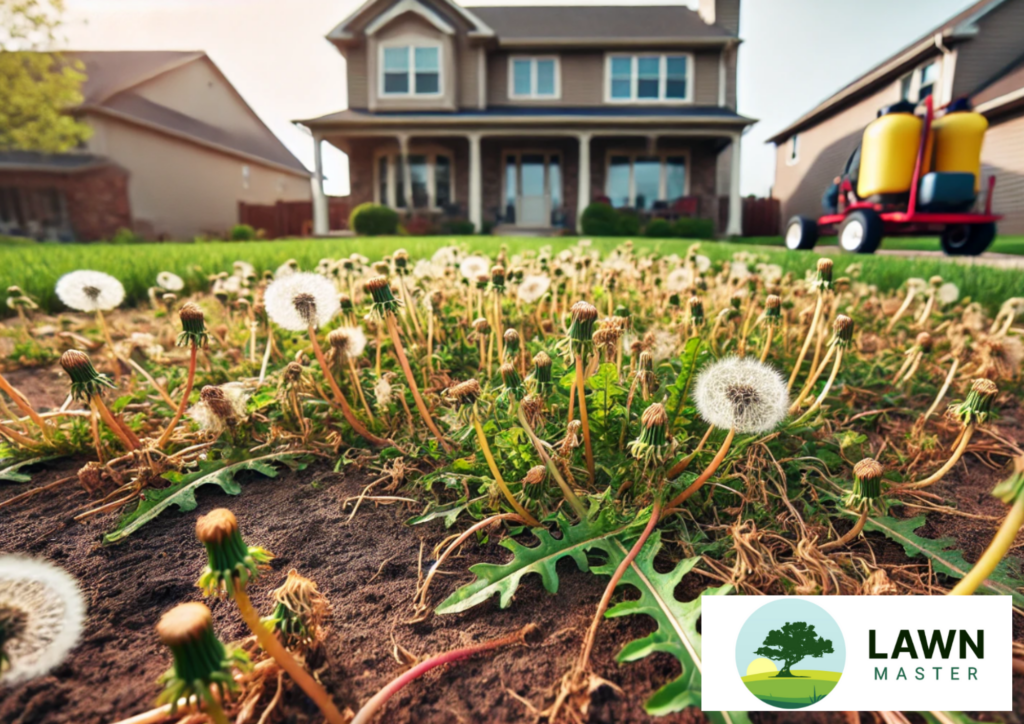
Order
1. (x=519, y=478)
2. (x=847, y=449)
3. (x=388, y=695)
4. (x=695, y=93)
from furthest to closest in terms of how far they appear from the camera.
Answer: (x=695, y=93) < (x=847, y=449) < (x=519, y=478) < (x=388, y=695)

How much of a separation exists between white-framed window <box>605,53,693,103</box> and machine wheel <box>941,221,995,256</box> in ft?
39.7

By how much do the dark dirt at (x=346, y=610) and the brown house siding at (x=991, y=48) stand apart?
20.2m

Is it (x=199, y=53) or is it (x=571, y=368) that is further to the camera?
(x=199, y=53)

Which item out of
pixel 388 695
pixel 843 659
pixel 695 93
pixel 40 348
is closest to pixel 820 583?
pixel 843 659

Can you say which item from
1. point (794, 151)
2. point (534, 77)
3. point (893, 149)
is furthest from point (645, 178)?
point (893, 149)

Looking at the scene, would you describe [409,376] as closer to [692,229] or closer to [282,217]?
[692,229]

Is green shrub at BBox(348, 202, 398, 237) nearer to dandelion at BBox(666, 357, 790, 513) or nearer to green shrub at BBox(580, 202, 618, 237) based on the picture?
green shrub at BBox(580, 202, 618, 237)

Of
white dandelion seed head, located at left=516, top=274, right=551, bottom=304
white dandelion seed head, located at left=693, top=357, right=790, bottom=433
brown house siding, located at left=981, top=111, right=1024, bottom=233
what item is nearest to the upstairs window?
brown house siding, located at left=981, top=111, right=1024, bottom=233

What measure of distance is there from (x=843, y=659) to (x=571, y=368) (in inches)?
42.0

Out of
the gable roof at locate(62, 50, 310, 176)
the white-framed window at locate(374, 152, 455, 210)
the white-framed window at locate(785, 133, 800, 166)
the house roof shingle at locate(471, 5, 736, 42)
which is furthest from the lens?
the white-framed window at locate(785, 133, 800, 166)

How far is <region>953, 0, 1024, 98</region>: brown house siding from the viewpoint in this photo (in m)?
15.6

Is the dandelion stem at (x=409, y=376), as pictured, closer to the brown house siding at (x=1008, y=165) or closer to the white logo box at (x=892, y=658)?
the white logo box at (x=892, y=658)

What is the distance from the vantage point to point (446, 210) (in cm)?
1966

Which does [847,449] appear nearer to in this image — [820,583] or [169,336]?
[820,583]
